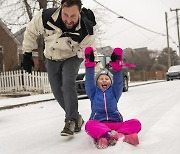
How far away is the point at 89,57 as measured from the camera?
142 inches

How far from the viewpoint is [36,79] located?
59.7ft

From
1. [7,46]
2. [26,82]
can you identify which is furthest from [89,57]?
[7,46]

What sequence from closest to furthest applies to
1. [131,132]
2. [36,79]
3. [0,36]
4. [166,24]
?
[131,132], [36,79], [0,36], [166,24]

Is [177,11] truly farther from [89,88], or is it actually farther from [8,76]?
[89,88]

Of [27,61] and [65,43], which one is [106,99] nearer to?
[65,43]

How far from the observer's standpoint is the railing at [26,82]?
59.5 feet

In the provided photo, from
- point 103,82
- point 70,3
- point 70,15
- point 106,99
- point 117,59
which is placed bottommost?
point 106,99

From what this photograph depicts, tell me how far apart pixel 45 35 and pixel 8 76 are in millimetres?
15799

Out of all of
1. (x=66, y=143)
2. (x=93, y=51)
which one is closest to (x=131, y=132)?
(x=66, y=143)

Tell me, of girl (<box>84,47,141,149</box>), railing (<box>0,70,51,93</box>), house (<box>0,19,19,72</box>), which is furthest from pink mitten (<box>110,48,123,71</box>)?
house (<box>0,19,19,72</box>)

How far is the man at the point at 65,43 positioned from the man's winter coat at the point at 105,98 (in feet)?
0.93

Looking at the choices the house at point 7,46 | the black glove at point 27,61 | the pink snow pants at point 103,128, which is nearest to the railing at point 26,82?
the house at point 7,46

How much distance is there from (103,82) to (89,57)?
0.32 m

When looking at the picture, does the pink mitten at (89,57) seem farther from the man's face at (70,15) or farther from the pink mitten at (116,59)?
the man's face at (70,15)
